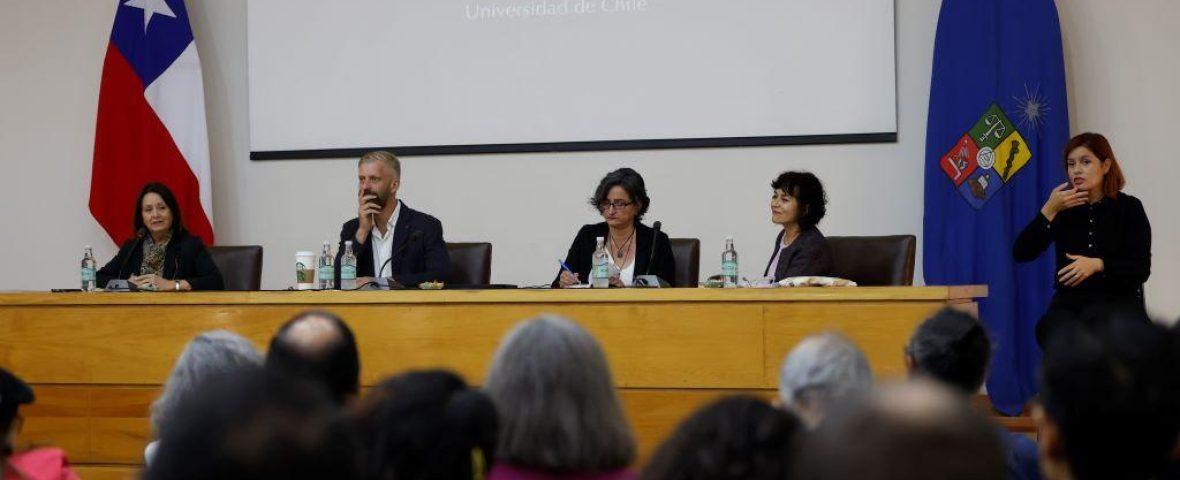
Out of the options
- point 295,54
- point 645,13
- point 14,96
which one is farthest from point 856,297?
point 14,96

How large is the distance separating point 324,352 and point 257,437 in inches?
50.7

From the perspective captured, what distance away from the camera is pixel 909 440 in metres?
0.80

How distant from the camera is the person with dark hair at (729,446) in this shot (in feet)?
4.33

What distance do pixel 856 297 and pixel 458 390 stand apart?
7.82 ft

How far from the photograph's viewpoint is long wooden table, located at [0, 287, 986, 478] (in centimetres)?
379

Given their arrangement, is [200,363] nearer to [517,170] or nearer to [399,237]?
[399,237]

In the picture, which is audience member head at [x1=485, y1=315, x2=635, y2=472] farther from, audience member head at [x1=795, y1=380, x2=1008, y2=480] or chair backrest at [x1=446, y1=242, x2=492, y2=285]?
chair backrest at [x1=446, y1=242, x2=492, y2=285]

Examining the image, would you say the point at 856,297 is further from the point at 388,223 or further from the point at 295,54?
the point at 295,54

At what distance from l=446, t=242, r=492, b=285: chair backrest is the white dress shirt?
0.79ft

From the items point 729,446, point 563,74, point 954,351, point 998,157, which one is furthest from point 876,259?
point 729,446

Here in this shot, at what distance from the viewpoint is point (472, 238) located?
6.41 metres

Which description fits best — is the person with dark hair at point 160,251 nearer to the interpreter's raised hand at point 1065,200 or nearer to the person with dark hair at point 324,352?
the person with dark hair at point 324,352

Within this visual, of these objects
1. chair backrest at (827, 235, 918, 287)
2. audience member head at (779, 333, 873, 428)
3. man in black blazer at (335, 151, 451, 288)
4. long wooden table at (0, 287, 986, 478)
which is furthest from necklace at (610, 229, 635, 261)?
audience member head at (779, 333, 873, 428)

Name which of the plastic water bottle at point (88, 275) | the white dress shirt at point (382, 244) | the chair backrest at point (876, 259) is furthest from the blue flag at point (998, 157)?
the plastic water bottle at point (88, 275)
